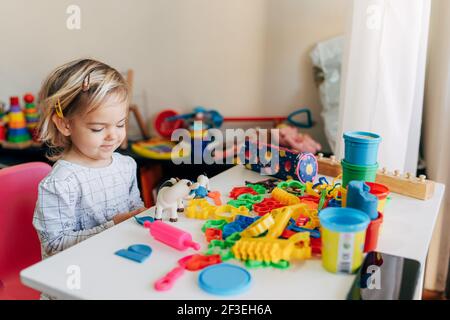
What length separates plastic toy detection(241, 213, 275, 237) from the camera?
0.80m

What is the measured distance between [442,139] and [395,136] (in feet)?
0.61

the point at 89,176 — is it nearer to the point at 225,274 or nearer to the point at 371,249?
the point at 225,274

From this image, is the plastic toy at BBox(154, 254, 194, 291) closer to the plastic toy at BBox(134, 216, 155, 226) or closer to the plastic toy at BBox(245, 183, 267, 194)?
the plastic toy at BBox(134, 216, 155, 226)

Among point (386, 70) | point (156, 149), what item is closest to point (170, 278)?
point (386, 70)

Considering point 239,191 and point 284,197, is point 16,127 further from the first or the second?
point 284,197

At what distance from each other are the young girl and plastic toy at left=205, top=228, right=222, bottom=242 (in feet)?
0.84

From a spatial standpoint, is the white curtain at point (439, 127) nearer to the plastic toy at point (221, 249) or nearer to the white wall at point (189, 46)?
the white wall at point (189, 46)

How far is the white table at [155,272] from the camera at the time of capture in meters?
0.67

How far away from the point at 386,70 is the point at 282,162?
0.48m

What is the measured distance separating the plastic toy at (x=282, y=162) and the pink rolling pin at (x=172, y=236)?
0.43m

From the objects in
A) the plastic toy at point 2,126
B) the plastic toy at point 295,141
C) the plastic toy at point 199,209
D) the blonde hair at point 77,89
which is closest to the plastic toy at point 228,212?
the plastic toy at point 199,209

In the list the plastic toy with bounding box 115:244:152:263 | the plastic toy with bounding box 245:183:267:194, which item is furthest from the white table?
the plastic toy with bounding box 245:183:267:194

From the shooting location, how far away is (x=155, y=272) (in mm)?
726
